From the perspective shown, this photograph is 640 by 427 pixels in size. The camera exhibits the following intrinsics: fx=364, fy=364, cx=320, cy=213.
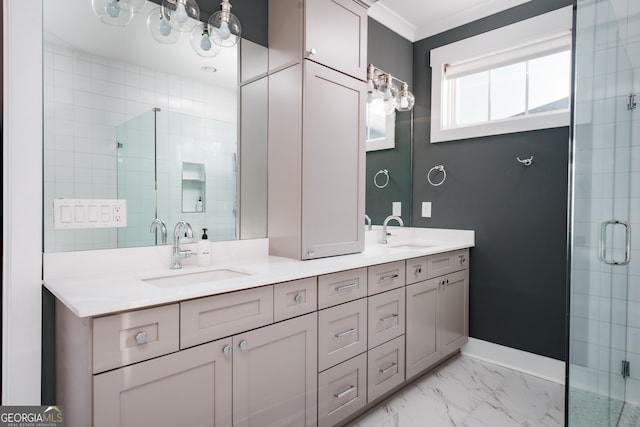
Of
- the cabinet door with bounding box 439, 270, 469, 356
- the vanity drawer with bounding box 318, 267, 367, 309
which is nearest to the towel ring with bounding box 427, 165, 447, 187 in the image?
the cabinet door with bounding box 439, 270, 469, 356

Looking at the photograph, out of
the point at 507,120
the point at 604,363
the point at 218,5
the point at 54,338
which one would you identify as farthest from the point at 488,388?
the point at 218,5

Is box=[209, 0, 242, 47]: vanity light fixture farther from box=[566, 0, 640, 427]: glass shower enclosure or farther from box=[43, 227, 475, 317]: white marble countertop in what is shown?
box=[566, 0, 640, 427]: glass shower enclosure

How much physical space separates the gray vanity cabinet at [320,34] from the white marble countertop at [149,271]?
42.4 inches

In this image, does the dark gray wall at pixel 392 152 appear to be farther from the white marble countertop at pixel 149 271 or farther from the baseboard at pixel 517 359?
the baseboard at pixel 517 359

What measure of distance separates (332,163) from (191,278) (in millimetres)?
978

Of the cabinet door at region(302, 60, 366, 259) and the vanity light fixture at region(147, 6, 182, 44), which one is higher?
the vanity light fixture at region(147, 6, 182, 44)

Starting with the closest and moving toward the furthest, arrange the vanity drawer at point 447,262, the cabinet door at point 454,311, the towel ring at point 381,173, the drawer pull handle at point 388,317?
the drawer pull handle at point 388,317, the vanity drawer at point 447,262, the cabinet door at point 454,311, the towel ring at point 381,173

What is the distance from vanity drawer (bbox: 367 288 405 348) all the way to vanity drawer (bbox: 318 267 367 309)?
5.0 inches

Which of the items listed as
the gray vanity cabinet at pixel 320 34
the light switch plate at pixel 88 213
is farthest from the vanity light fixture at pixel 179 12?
the light switch plate at pixel 88 213

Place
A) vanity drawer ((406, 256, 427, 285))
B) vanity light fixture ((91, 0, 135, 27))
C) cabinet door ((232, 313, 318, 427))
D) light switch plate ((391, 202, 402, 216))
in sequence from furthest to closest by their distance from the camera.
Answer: light switch plate ((391, 202, 402, 216)) → vanity drawer ((406, 256, 427, 285)) → vanity light fixture ((91, 0, 135, 27)) → cabinet door ((232, 313, 318, 427))

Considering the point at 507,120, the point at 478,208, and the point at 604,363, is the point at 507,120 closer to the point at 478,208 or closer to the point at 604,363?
the point at 478,208

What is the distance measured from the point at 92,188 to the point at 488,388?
2.54 metres

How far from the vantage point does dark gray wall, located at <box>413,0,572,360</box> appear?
8.35 ft

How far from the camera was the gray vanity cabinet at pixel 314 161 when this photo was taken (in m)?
1.95
